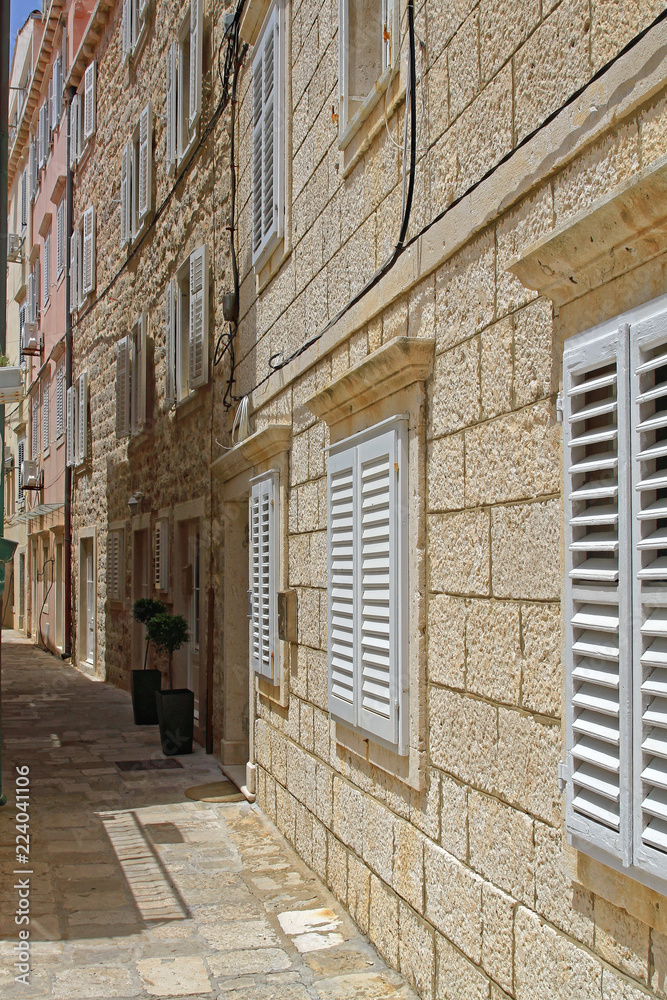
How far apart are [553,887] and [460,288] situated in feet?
6.66

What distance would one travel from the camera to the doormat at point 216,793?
7451 millimetres

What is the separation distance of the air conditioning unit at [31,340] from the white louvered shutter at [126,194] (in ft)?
29.4

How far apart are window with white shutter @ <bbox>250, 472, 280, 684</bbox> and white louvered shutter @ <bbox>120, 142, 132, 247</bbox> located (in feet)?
25.0

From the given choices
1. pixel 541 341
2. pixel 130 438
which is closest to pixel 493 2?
pixel 541 341

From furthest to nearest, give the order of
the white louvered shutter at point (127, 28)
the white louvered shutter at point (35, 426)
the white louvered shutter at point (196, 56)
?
the white louvered shutter at point (35, 426)
the white louvered shutter at point (127, 28)
the white louvered shutter at point (196, 56)

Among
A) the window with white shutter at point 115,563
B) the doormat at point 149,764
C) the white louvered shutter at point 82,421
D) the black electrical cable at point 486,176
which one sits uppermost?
→ the white louvered shutter at point 82,421

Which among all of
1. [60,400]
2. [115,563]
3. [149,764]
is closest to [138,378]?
[115,563]

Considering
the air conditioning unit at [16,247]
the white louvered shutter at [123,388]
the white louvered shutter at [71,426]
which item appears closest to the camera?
the white louvered shutter at [123,388]

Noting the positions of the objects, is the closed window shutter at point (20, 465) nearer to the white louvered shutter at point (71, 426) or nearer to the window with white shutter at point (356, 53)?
the white louvered shutter at point (71, 426)

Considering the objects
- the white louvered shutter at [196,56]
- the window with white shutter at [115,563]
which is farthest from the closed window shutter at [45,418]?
the white louvered shutter at [196,56]

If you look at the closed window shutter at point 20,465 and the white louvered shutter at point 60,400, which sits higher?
the white louvered shutter at point 60,400

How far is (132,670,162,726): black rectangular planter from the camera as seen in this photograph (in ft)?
35.5

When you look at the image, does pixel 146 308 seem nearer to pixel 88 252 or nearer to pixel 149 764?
pixel 88 252

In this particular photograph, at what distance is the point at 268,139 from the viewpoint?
6.91m
